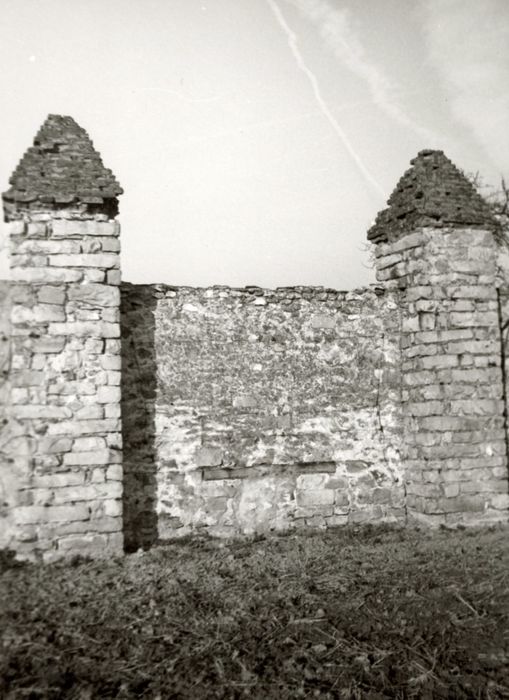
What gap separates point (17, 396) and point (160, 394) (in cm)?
154

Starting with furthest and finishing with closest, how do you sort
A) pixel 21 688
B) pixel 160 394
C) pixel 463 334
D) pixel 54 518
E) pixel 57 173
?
pixel 463 334 < pixel 160 394 < pixel 57 173 < pixel 54 518 < pixel 21 688

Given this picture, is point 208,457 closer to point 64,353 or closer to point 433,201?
point 64,353

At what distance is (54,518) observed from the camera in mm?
6012

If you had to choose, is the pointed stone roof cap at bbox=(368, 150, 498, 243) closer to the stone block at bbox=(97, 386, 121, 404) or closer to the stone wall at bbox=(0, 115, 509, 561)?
the stone wall at bbox=(0, 115, 509, 561)

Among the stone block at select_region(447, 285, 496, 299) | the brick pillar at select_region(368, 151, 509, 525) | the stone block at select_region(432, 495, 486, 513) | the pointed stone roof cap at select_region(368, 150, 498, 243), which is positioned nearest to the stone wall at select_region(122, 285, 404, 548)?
the brick pillar at select_region(368, 151, 509, 525)

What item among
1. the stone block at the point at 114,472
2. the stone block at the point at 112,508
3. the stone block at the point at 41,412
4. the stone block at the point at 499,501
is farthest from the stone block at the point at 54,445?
the stone block at the point at 499,501

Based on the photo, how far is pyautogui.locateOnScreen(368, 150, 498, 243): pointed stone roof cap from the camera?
7523 millimetres

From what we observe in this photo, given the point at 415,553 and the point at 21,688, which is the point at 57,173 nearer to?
the point at 21,688

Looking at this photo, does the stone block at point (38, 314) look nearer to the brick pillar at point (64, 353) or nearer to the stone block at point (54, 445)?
the brick pillar at point (64, 353)

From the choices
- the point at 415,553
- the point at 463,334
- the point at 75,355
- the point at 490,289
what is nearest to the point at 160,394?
the point at 75,355

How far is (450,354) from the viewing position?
7355 millimetres

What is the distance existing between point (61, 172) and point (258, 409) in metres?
3.38

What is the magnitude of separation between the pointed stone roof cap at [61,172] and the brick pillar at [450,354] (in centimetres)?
370

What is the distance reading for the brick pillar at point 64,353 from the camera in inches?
237
